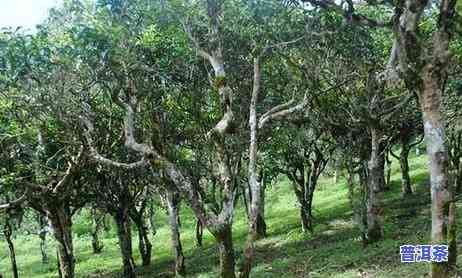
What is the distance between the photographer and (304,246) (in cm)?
3253

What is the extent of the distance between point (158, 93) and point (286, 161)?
50.4ft

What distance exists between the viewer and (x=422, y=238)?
80.8ft

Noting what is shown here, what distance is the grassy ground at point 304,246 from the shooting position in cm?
2345

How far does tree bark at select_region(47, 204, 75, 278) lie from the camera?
26.8 m

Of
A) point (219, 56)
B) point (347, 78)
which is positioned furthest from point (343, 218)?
point (219, 56)

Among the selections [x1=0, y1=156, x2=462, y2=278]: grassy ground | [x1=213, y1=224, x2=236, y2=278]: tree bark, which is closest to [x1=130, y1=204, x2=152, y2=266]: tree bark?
[x1=0, y1=156, x2=462, y2=278]: grassy ground

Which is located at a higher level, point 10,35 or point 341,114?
point 10,35

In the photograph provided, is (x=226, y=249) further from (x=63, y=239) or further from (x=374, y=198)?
(x=63, y=239)

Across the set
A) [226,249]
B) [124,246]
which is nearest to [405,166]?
[124,246]

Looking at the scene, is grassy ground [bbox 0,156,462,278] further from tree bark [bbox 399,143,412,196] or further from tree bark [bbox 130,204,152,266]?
tree bark [bbox 399,143,412,196]

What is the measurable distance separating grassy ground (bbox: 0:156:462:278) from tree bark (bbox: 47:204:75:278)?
6328 millimetres

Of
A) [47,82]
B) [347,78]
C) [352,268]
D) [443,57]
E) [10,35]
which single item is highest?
[10,35]

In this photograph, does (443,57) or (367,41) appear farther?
(367,41)

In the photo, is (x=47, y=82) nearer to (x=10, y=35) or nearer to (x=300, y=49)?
(x=10, y=35)
